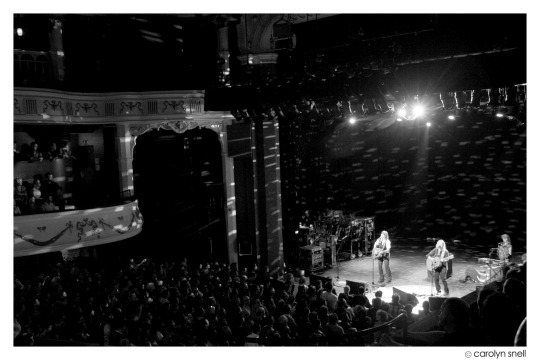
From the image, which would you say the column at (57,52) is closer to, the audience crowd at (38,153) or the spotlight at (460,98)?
the audience crowd at (38,153)

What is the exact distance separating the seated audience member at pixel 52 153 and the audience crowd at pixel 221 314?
10.4ft

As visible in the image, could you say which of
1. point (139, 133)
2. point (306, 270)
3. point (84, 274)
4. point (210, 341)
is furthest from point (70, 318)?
point (306, 270)

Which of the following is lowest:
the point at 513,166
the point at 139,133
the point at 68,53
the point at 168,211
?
the point at 168,211

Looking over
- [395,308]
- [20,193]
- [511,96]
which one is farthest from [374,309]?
[20,193]

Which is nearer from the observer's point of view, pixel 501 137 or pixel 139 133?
pixel 139 133

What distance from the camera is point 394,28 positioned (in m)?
13.5

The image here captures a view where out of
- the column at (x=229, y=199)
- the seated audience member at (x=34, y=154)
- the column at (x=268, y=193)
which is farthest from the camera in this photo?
the column at (x=229, y=199)

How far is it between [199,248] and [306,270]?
2.86 metres

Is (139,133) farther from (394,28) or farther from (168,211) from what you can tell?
(394,28)

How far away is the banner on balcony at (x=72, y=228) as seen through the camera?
37.0 feet

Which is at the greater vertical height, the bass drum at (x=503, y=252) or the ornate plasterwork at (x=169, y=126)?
the ornate plasterwork at (x=169, y=126)

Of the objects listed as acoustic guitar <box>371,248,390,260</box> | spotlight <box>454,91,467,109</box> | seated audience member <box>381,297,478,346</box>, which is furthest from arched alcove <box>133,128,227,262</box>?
seated audience member <box>381,297,478,346</box>

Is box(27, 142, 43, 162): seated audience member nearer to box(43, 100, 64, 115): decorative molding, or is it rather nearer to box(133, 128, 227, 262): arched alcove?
box(43, 100, 64, 115): decorative molding

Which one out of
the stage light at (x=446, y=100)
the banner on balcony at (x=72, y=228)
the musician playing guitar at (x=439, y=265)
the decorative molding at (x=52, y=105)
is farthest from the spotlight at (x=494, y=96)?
the decorative molding at (x=52, y=105)
